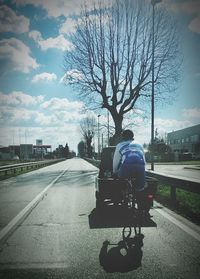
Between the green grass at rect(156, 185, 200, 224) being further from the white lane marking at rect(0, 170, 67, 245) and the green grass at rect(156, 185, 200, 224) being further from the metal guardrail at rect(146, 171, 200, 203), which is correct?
the white lane marking at rect(0, 170, 67, 245)

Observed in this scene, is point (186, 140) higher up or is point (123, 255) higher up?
point (186, 140)

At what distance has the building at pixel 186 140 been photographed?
310ft

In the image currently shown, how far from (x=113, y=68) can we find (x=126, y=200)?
2846 cm

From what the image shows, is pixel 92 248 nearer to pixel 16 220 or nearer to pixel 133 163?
pixel 133 163

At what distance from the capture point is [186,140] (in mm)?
105812

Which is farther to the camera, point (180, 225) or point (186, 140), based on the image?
point (186, 140)

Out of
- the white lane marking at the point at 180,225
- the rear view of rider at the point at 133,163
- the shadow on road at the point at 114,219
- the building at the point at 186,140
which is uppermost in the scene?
the building at the point at 186,140

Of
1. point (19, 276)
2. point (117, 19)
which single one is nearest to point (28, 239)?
point (19, 276)

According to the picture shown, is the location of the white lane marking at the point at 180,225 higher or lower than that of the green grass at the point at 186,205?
lower

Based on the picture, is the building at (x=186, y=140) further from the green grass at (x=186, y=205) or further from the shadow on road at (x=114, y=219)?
the shadow on road at (x=114, y=219)

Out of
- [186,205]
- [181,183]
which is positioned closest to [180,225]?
[181,183]

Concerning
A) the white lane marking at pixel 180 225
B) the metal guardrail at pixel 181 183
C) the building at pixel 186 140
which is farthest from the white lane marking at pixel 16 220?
the building at pixel 186 140

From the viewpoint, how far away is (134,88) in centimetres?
3484

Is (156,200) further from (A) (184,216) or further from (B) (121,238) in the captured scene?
(B) (121,238)
